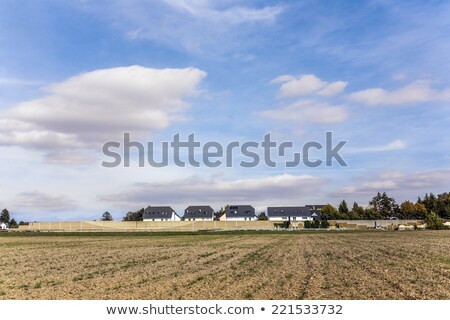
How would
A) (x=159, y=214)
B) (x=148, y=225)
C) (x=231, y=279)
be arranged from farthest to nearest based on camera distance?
(x=159, y=214)
(x=148, y=225)
(x=231, y=279)

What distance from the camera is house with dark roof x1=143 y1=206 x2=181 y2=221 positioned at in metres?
175

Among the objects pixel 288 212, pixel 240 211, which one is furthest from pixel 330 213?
pixel 240 211

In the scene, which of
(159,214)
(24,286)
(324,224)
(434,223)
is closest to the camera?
(24,286)

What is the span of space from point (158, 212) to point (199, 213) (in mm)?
15024

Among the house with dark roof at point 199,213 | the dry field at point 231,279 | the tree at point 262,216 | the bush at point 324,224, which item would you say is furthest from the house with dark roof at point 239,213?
the dry field at point 231,279

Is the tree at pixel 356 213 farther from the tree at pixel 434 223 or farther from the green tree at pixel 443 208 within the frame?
the tree at pixel 434 223

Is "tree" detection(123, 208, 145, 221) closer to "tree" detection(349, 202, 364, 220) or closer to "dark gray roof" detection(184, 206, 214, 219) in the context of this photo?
"dark gray roof" detection(184, 206, 214, 219)

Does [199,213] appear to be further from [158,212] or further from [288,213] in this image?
[288,213]

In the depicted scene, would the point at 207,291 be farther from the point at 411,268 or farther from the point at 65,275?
the point at 411,268

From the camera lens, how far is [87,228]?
123750mm

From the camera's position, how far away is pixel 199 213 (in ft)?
585

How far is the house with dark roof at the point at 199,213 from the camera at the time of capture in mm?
176750

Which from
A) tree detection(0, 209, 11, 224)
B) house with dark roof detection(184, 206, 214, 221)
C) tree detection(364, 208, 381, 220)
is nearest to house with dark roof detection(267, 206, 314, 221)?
house with dark roof detection(184, 206, 214, 221)

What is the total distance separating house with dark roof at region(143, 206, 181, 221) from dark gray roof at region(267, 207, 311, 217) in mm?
35850
